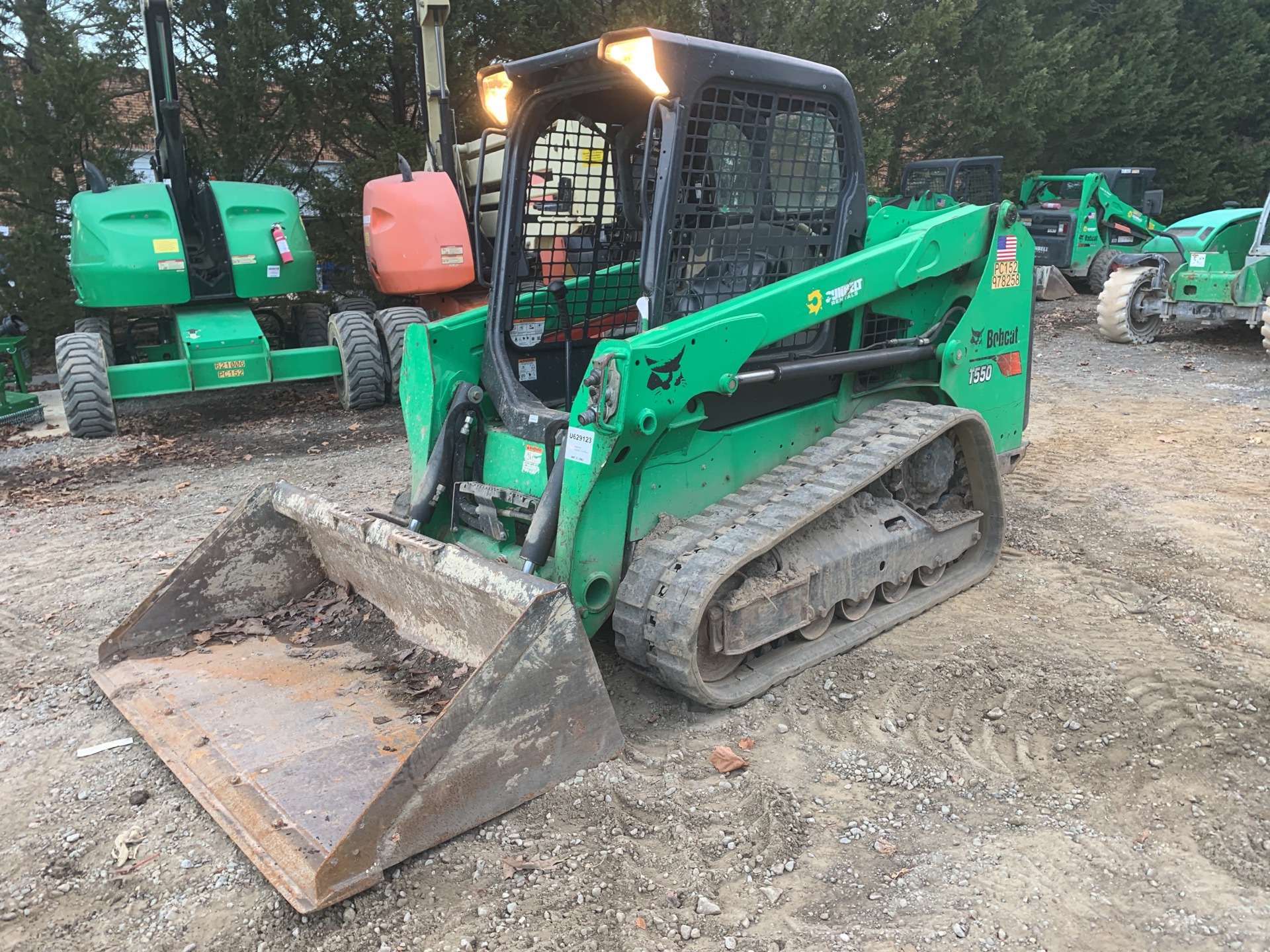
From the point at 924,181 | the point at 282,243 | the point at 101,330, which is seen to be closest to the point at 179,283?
the point at 282,243

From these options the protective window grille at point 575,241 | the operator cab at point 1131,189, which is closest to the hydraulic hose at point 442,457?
the protective window grille at point 575,241

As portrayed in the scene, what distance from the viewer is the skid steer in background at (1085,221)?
14312mm

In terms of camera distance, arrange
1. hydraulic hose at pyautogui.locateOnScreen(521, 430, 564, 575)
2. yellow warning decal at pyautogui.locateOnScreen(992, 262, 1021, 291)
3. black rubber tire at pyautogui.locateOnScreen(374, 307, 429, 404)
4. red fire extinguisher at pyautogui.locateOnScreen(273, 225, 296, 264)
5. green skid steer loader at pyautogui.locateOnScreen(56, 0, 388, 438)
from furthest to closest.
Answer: black rubber tire at pyautogui.locateOnScreen(374, 307, 429, 404) → red fire extinguisher at pyautogui.locateOnScreen(273, 225, 296, 264) → green skid steer loader at pyautogui.locateOnScreen(56, 0, 388, 438) → yellow warning decal at pyautogui.locateOnScreen(992, 262, 1021, 291) → hydraulic hose at pyautogui.locateOnScreen(521, 430, 564, 575)

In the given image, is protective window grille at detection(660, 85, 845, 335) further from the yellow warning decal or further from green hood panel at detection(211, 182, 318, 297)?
green hood panel at detection(211, 182, 318, 297)

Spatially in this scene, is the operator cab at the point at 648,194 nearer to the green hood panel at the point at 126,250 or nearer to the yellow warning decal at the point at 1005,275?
the yellow warning decal at the point at 1005,275

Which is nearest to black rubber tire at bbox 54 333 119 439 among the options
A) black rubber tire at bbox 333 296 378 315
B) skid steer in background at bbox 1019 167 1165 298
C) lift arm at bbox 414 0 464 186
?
black rubber tire at bbox 333 296 378 315

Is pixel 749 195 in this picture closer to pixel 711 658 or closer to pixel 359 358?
pixel 711 658

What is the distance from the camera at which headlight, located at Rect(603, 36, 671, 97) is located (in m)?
3.09

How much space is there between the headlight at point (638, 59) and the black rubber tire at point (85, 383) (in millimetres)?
5906

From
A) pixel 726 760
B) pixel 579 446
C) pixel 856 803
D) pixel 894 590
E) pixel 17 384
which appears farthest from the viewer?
pixel 17 384

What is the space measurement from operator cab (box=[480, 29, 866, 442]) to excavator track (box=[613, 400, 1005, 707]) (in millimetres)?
445

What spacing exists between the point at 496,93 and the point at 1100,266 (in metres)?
13.2

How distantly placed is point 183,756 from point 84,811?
318 mm

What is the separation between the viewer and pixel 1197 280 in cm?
1027
